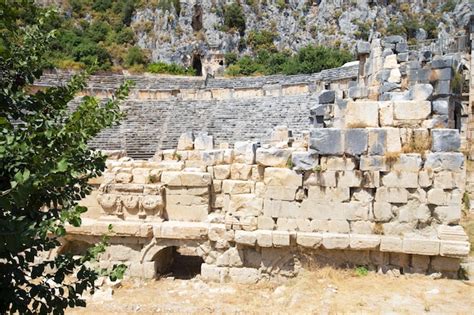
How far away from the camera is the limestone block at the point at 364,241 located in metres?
6.51

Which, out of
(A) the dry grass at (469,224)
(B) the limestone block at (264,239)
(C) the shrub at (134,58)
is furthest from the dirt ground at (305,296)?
(C) the shrub at (134,58)

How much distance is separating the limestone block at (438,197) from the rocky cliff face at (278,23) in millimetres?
36654

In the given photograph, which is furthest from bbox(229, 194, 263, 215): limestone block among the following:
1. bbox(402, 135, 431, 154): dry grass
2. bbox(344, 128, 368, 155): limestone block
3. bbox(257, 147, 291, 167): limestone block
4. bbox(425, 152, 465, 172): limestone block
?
bbox(425, 152, 465, 172): limestone block

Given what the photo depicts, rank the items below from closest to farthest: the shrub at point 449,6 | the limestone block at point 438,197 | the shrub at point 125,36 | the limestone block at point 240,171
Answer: the limestone block at point 438,197 < the limestone block at point 240,171 < the shrub at point 125,36 < the shrub at point 449,6

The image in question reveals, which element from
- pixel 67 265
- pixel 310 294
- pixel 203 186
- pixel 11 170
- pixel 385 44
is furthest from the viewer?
pixel 385 44

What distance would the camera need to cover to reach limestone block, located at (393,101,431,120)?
6523 millimetres

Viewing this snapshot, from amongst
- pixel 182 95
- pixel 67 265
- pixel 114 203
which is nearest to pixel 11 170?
pixel 67 265

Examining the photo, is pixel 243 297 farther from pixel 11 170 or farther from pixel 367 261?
pixel 11 170

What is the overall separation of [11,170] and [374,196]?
5.22 meters

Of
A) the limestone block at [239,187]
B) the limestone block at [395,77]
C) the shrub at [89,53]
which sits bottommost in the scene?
the limestone block at [239,187]

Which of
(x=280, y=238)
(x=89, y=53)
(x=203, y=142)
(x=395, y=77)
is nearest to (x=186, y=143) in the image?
(x=203, y=142)

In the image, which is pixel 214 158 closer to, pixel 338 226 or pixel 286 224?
pixel 286 224

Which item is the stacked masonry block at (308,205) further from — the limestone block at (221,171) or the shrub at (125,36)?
the shrub at (125,36)

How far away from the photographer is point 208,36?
1718 inches
